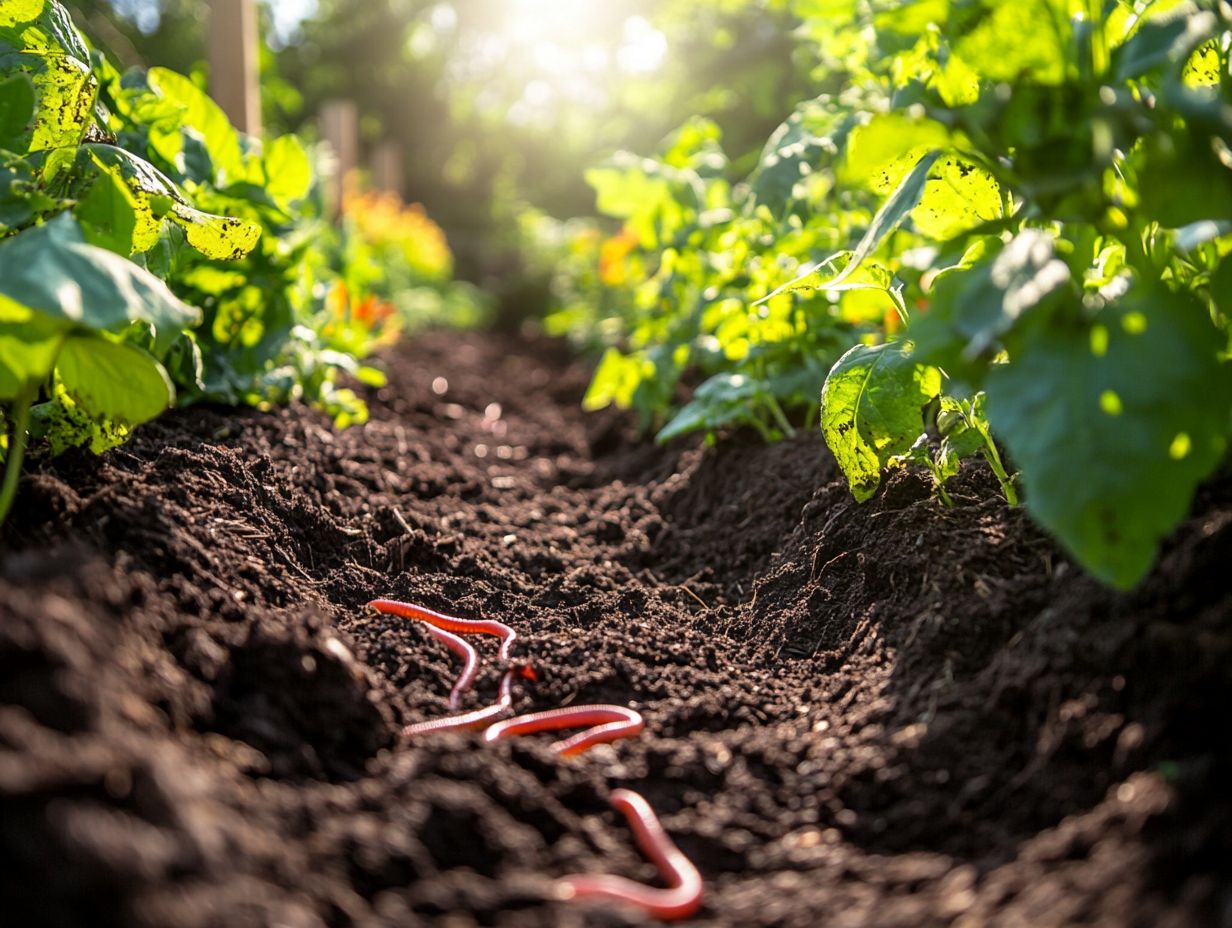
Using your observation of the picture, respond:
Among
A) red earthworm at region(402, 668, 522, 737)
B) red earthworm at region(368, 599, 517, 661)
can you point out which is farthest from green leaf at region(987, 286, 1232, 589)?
red earthworm at region(368, 599, 517, 661)

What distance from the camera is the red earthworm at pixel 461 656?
206 cm

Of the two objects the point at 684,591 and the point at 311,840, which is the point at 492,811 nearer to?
the point at 311,840

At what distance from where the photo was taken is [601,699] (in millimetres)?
2096

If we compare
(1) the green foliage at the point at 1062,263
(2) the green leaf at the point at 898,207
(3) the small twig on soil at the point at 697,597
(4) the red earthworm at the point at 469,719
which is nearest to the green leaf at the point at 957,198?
(1) the green foliage at the point at 1062,263

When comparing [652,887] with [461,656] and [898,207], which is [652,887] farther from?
[898,207]

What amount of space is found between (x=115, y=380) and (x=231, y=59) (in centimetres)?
350

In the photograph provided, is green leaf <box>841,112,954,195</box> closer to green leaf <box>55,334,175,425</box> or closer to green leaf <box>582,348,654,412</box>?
green leaf <box>55,334,175,425</box>

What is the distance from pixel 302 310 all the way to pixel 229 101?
1.61m

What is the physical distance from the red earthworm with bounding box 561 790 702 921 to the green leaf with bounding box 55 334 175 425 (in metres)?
1.15

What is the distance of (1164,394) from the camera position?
1.43m

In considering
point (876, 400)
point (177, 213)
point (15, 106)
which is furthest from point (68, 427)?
point (876, 400)

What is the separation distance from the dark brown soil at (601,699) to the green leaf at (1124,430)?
241 mm

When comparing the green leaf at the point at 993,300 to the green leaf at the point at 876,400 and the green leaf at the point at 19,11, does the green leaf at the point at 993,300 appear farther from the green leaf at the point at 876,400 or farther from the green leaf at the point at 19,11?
the green leaf at the point at 19,11

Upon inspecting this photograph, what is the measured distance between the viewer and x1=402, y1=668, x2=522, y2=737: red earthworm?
1.87 meters
